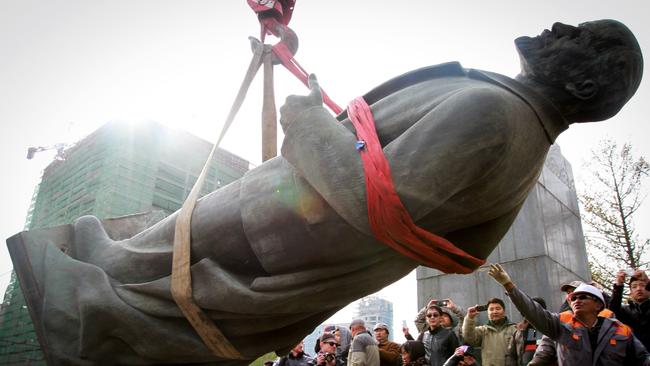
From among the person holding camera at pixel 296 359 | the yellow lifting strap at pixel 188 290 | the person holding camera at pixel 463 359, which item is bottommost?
the person holding camera at pixel 296 359

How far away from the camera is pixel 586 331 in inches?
149

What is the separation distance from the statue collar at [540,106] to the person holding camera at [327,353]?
5115 mm

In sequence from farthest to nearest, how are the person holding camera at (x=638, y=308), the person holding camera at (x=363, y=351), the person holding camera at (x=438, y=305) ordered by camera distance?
the person holding camera at (x=438, y=305) < the person holding camera at (x=363, y=351) < the person holding camera at (x=638, y=308)

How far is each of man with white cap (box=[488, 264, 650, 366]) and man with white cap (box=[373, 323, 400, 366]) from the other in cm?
244

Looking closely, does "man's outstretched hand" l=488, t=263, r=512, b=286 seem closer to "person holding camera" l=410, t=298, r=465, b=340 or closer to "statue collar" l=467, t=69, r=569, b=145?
"person holding camera" l=410, t=298, r=465, b=340

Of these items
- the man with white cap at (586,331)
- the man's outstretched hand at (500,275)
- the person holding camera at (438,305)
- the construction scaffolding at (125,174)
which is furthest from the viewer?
the construction scaffolding at (125,174)

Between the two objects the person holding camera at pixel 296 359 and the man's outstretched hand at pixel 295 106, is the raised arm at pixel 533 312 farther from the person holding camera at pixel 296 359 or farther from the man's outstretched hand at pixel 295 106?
the person holding camera at pixel 296 359

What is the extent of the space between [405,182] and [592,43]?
3.01 feet

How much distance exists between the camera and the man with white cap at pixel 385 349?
5961mm

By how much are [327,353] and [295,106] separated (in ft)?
16.9

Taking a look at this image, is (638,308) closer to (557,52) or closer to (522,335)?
(522,335)

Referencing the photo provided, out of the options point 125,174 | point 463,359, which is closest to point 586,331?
point 463,359

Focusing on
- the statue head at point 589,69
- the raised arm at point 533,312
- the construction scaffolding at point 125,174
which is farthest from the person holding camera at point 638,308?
the construction scaffolding at point 125,174

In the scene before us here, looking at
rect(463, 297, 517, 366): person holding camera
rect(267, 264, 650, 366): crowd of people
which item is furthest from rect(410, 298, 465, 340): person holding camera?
rect(463, 297, 517, 366): person holding camera
